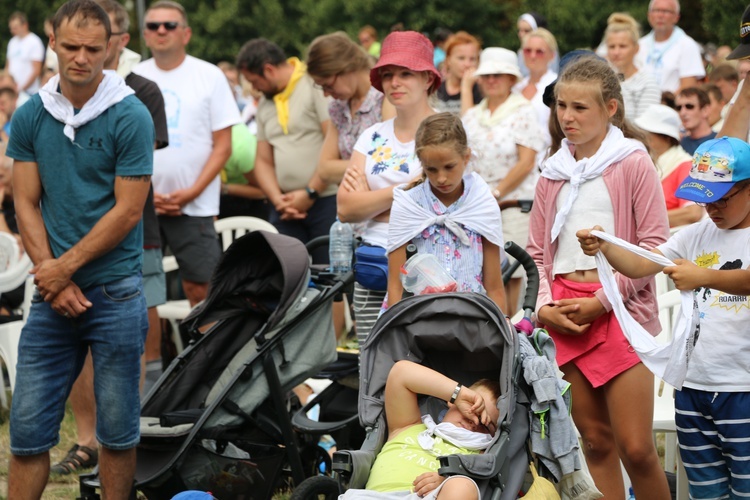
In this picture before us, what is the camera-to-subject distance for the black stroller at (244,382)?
5.02m

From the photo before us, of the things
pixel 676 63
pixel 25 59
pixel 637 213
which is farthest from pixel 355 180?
pixel 25 59

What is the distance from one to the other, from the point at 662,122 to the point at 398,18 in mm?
18572

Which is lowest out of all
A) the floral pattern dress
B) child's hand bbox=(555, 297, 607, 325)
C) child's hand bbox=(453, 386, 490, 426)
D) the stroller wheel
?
the stroller wheel

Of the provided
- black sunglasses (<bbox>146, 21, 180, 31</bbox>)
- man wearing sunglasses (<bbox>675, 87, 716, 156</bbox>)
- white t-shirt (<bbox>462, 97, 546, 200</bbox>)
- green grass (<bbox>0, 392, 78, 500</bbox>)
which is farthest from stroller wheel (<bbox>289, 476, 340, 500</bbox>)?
man wearing sunglasses (<bbox>675, 87, 716, 156</bbox>)

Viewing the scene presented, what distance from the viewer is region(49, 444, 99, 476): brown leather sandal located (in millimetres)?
6031

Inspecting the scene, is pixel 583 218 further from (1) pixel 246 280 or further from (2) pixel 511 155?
(2) pixel 511 155

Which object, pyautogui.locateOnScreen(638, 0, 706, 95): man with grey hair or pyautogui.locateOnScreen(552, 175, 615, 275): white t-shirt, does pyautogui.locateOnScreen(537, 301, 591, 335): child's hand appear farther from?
pyautogui.locateOnScreen(638, 0, 706, 95): man with grey hair

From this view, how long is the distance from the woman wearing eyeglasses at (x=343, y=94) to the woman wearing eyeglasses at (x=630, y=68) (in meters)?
2.74

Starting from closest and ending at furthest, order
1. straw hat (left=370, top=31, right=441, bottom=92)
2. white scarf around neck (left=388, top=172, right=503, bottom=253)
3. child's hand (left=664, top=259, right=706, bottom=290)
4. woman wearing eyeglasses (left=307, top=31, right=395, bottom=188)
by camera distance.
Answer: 1. child's hand (left=664, top=259, right=706, bottom=290)
2. white scarf around neck (left=388, top=172, right=503, bottom=253)
3. straw hat (left=370, top=31, right=441, bottom=92)
4. woman wearing eyeglasses (left=307, top=31, right=395, bottom=188)

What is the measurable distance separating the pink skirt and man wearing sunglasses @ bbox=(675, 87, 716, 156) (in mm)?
3962

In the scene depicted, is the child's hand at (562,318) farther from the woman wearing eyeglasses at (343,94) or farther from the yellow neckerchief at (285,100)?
the yellow neckerchief at (285,100)

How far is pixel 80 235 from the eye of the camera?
4770 millimetres

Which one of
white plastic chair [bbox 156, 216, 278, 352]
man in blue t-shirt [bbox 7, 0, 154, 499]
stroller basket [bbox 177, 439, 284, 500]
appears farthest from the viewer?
white plastic chair [bbox 156, 216, 278, 352]

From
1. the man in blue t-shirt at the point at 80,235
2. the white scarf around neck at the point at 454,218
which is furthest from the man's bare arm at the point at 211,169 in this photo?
→ the white scarf around neck at the point at 454,218
